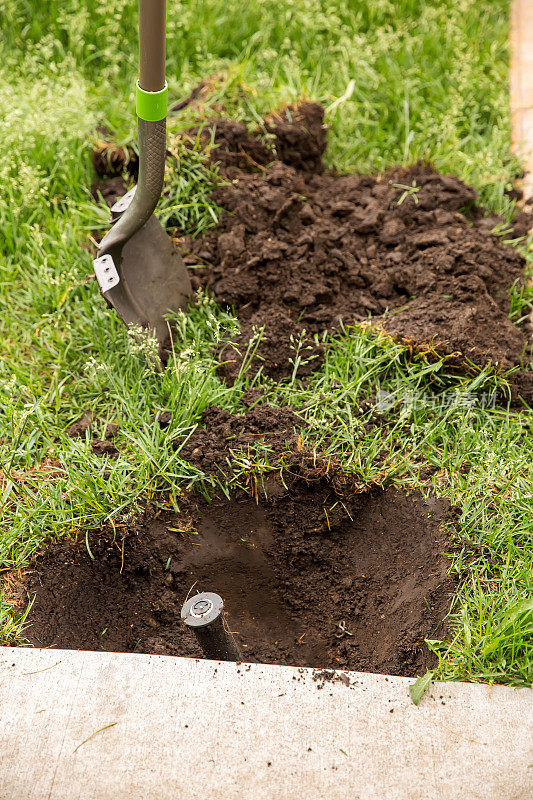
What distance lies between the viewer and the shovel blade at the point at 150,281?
2807mm

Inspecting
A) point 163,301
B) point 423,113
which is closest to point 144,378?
point 163,301

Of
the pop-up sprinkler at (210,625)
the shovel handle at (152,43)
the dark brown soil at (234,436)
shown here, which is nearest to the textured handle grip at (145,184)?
the shovel handle at (152,43)

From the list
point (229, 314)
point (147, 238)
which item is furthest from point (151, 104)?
point (229, 314)

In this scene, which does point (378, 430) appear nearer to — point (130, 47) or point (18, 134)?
point (18, 134)

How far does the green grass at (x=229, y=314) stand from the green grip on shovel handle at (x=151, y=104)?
70cm

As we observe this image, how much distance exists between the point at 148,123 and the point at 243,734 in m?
1.90

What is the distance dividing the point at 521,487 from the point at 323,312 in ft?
3.39

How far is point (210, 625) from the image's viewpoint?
198 cm

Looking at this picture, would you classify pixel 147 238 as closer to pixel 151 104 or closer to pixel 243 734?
pixel 151 104

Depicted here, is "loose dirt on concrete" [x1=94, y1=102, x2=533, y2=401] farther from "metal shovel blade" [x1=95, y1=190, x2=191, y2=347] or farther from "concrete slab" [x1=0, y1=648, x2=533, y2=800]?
"concrete slab" [x1=0, y1=648, x2=533, y2=800]

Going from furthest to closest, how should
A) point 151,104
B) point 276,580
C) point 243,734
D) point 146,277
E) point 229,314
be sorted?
1. point 229,314
2. point 146,277
3. point 276,580
4. point 151,104
5. point 243,734

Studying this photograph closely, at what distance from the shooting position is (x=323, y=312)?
118 inches

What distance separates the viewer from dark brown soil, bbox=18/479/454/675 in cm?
235

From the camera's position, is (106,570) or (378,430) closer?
(106,570)
